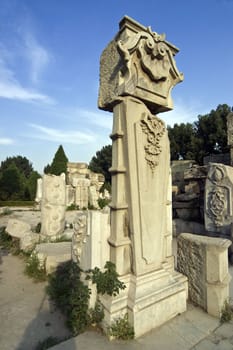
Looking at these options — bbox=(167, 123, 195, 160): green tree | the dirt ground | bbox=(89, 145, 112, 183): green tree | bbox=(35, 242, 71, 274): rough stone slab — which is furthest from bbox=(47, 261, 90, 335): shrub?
bbox=(89, 145, 112, 183): green tree

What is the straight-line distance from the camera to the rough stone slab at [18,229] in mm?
5676

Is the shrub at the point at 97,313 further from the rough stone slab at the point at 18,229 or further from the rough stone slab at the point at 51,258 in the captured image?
the rough stone slab at the point at 18,229

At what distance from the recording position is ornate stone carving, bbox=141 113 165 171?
2.26m

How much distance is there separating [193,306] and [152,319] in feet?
2.42

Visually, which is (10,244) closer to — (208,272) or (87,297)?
(87,297)

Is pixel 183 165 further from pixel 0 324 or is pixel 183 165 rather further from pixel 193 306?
pixel 0 324

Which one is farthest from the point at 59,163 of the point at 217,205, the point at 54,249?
the point at 217,205

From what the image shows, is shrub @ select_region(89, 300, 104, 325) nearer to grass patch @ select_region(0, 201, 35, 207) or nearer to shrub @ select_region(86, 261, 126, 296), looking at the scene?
shrub @ select_region(86, 261, 126, 296)

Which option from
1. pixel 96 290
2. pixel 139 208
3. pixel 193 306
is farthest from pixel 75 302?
pixel 193 306

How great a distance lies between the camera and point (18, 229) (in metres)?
5.82

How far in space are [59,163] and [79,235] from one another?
23383 millimetres

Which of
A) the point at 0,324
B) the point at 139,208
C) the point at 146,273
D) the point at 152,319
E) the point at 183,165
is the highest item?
the point at 183,165

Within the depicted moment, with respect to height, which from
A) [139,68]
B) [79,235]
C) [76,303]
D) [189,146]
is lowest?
[76,303]

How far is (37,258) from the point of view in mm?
4004
